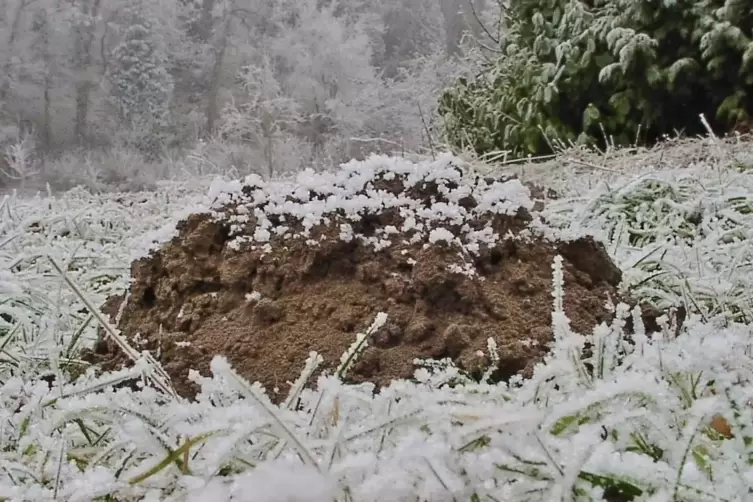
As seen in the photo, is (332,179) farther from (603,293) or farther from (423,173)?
(603,293)

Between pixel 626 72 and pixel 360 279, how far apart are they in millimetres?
2068

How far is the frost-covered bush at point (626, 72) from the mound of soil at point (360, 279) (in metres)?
1.83

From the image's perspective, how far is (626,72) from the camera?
2492 mm

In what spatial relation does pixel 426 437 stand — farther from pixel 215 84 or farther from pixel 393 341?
pixel 215 84

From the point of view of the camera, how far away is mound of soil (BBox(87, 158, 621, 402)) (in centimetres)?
61

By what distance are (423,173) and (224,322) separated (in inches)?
9.2

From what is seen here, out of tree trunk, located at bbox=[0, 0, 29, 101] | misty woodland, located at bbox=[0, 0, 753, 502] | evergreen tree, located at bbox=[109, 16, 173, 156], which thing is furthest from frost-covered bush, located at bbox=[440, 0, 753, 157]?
tree trunk, located at bbox=[0, 0, 29, 101]

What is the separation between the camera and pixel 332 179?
29.8 inches

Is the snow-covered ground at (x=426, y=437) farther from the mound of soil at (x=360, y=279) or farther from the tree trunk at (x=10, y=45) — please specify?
the tree trunk at (x=10, y=45)

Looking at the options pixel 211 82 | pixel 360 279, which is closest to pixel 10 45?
pixel 211 82

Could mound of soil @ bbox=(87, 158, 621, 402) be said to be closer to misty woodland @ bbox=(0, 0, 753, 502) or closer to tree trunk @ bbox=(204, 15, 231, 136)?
misty woodland @ bbox=(0, 0, 753, 502)

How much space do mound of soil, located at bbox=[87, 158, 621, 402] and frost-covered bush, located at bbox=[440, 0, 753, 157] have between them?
1825 mm

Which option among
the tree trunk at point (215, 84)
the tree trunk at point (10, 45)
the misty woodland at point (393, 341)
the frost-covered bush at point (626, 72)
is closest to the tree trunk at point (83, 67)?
the tree trunk at point (10, 45)

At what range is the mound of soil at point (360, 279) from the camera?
61 centimetres
